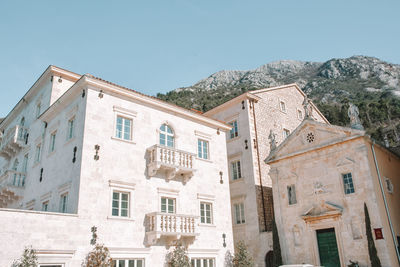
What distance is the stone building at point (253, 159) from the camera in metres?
25.2

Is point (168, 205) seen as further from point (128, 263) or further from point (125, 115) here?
point (125, 115)

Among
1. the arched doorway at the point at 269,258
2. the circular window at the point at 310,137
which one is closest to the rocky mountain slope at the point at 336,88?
the circular window at the point at 310,137

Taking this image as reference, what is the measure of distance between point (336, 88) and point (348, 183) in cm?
8466

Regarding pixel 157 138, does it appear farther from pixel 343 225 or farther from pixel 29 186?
pixel 343 225

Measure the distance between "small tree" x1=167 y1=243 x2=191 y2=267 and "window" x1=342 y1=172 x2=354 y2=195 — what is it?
10.6m

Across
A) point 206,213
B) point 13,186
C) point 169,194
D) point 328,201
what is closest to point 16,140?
point 13,186

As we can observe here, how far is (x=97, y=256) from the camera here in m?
14.3

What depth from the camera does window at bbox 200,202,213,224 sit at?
2009cm

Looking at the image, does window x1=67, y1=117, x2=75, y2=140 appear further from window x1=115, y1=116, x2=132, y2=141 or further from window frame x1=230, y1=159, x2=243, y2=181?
window frame x1=230, y1=159, x2=243, y2=181

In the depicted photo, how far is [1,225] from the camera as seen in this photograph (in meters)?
12.7

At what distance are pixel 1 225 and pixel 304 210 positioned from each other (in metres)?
17.2

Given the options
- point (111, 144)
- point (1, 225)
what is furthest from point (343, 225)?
point (1, 225)

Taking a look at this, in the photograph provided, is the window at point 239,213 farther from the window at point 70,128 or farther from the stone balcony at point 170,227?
the window at point 70,128

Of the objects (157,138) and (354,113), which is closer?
(157,138)
